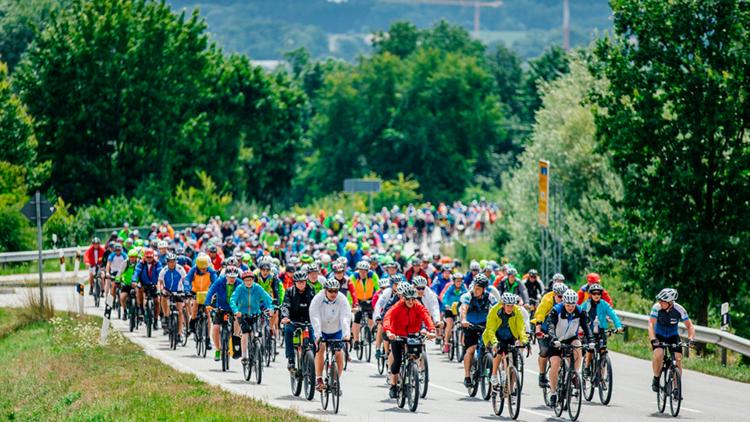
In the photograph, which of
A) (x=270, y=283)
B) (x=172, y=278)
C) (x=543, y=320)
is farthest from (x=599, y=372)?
(x=172, y=278)

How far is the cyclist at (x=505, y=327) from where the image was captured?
21328 millimetres

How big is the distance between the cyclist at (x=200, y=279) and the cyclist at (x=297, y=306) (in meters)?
6.28

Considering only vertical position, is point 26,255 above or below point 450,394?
above

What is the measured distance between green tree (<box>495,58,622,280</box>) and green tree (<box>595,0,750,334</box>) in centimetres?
1344

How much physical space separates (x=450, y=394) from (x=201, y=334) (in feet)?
21.9

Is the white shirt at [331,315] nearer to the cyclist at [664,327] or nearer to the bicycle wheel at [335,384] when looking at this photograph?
the bicycle wheel at [335,384]

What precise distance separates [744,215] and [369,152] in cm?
8276

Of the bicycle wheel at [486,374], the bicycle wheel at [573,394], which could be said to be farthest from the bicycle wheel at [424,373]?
the bicycle wheel at [573,394]

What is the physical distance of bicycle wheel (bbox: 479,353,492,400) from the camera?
2266cm

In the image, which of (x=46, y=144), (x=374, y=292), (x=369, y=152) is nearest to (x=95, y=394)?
(x=374, y=292)

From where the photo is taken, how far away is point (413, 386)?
21.4 metres

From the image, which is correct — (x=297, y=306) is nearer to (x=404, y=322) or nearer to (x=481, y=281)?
(x=404, y=322)

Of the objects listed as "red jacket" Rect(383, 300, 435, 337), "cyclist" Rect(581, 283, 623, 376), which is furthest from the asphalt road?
"red jacket" Rect(383, 300, 435, 337)

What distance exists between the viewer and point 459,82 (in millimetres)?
118125
